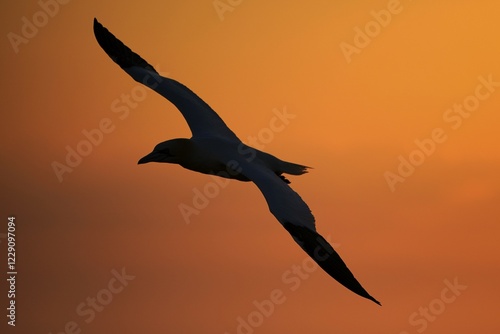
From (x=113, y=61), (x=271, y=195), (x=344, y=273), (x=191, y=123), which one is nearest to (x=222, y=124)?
(x=191, y=123)

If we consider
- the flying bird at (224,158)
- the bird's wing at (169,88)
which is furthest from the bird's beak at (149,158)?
the bird's wing at (169,88)

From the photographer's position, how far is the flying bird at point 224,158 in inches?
487

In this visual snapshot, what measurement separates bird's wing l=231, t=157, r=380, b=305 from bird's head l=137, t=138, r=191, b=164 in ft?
7.47

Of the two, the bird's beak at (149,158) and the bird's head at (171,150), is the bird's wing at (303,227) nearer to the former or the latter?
the bird's head at (171,150)

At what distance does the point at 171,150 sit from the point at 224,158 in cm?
97

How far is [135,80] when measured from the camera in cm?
1841

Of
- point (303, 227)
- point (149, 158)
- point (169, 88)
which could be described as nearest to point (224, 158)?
point (149, 158)

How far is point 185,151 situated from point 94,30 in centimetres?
512

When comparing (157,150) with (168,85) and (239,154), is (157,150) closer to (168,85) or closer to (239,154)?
(239,154)

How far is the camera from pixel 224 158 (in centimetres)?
1502

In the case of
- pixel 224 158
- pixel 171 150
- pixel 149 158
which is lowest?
pixel 149 158

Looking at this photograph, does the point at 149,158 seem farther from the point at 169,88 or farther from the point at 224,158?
the point at 169,88

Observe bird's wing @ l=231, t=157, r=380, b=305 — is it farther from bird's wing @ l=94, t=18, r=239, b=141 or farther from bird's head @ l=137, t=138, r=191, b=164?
bird's wing @ l=94, t=18, r=239, b=141

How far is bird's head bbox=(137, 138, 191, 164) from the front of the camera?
15.5 metres
